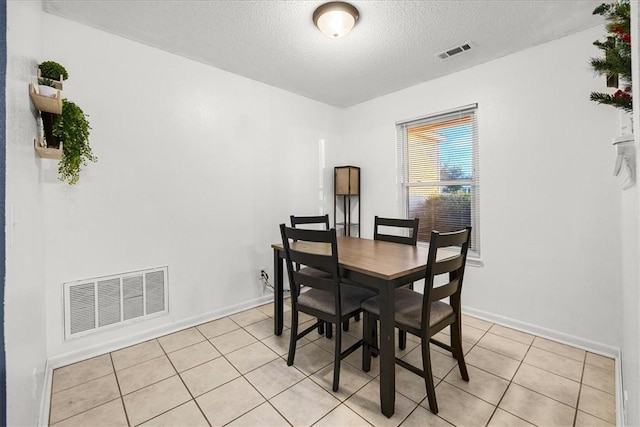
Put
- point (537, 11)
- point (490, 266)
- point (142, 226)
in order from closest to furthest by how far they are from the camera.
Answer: point (537, 11)
point (142, 226)
point (490, 266)

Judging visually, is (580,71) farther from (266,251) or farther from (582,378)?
(266,251)

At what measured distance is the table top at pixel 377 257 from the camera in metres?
1.63

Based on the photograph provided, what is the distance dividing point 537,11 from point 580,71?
24.8 inches

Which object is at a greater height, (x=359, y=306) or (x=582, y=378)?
(x=359, y=306)

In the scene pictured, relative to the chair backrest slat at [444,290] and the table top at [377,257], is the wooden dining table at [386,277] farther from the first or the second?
the chair backrest slat at [444,290]

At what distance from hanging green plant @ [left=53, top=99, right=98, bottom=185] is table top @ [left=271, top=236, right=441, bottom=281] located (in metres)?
1.46

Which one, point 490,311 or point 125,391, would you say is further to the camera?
point 490,311

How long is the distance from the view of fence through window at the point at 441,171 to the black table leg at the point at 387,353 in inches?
73.4

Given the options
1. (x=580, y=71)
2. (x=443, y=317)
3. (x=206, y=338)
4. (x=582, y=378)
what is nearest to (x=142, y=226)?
(x=206, y=338)

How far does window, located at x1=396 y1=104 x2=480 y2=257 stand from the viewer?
9.64 feet

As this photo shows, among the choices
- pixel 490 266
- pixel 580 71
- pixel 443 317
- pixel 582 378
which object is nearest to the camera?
pixel 443 317

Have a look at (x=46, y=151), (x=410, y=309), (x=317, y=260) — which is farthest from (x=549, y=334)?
(x=46, y=151)

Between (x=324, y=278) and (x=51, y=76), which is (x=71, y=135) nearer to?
(x=51, y=76)

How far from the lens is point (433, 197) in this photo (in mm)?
3281
